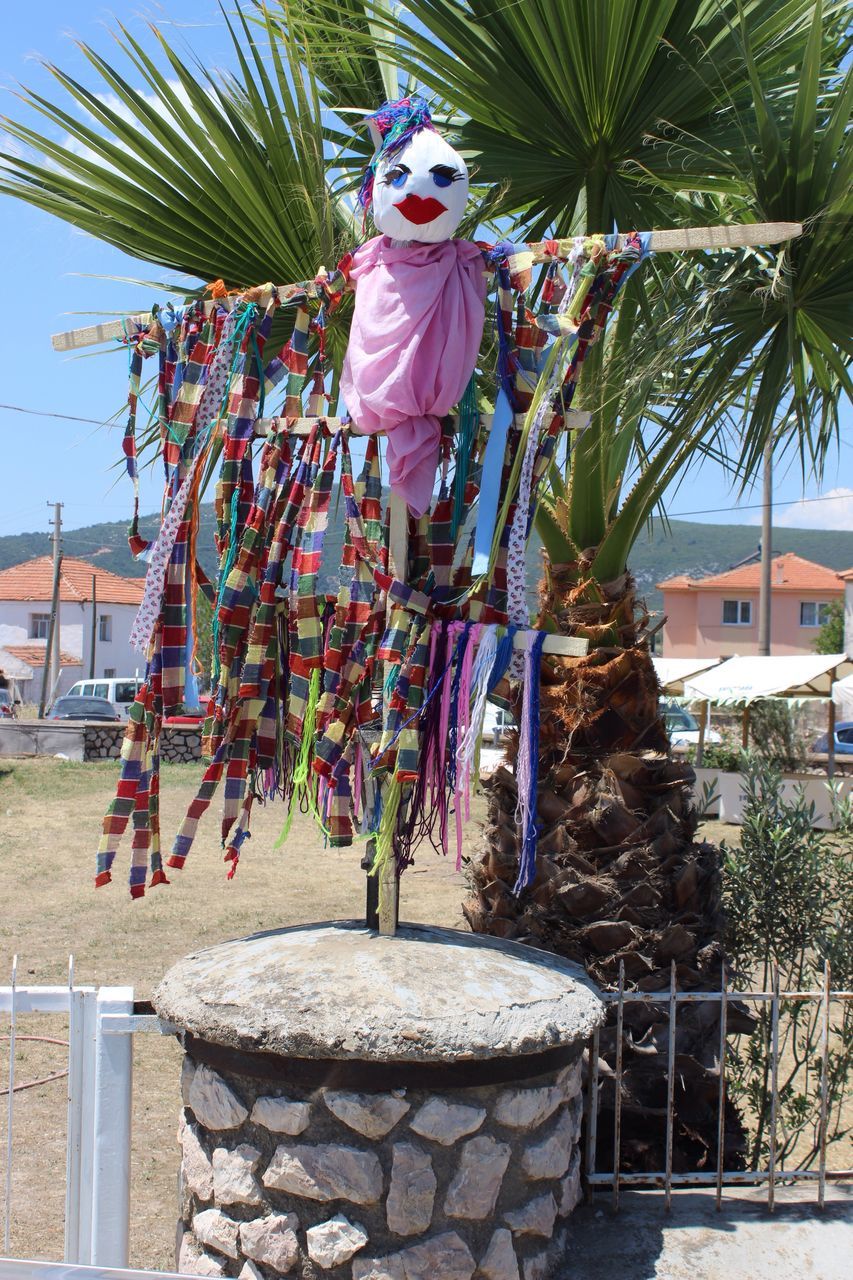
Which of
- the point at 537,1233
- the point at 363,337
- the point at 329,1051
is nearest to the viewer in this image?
the point at 329,1051

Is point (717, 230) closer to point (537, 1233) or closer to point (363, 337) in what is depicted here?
point (363, 337)

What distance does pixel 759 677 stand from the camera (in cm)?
1561

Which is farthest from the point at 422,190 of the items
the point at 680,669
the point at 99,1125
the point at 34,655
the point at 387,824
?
the point at 34,655

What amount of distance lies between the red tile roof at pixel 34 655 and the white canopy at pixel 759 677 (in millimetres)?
41253

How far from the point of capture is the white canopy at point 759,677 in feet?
49.5

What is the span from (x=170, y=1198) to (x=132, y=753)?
2332 mm

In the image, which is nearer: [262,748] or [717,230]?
Result: [717,230]

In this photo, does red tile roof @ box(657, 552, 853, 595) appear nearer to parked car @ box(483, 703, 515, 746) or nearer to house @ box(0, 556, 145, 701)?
house @ box(0, 556, 145, 701)

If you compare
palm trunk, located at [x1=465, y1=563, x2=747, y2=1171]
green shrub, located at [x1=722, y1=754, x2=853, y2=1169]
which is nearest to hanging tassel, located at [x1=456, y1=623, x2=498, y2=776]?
palm trunk, located at [x1=465, y1=563, x2=747, y2=1171]

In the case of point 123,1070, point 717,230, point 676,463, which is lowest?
point 123,1070

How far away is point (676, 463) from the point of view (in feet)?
13.0

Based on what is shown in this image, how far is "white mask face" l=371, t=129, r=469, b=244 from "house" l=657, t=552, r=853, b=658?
48.5 m

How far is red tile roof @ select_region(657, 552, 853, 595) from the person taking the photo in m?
51.5

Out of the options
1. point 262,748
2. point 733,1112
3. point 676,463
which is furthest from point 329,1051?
point 676,463
